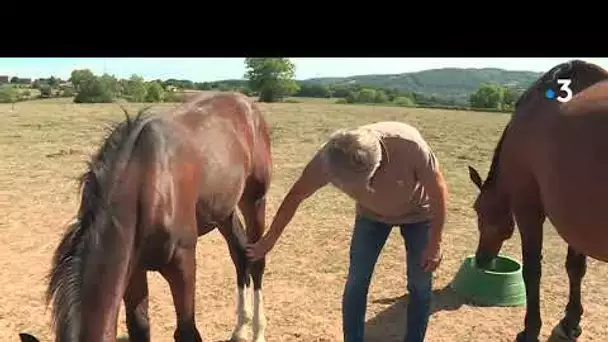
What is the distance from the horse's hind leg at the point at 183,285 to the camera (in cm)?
314

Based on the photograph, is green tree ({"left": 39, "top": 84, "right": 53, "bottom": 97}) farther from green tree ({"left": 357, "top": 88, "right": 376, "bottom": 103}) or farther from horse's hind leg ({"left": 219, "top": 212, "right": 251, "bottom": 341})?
horse's hind leg ({"left": 219, "top": 212, "right": 251, "bottom": 341})

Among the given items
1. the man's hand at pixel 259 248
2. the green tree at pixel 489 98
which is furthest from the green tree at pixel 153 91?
the man's hand at pixel 259 248

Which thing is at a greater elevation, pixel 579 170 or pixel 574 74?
pixel 574 74

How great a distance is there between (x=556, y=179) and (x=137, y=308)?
8.40 feet

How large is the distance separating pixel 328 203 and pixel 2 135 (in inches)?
371

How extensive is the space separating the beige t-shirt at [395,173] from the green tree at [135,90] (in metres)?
27.5

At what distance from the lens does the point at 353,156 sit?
108 inches

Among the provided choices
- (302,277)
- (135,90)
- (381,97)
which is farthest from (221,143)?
(381,97)

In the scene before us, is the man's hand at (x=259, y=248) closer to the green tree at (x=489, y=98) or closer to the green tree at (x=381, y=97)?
the green tree at (x=489, y=98)

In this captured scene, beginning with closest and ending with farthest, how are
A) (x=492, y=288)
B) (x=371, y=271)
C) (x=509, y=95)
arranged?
(x=371, y=271) → (x=492, y=288) → (x=509, y=95)

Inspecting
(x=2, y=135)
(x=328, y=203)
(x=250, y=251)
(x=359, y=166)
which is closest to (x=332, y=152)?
(x=359, y=166)

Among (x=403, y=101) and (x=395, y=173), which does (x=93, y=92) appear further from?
(x=395, y=173)

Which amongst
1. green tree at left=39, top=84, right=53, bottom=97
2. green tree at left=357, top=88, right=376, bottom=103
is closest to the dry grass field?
green tree at left=39, top=84, right=53, bottom=97
